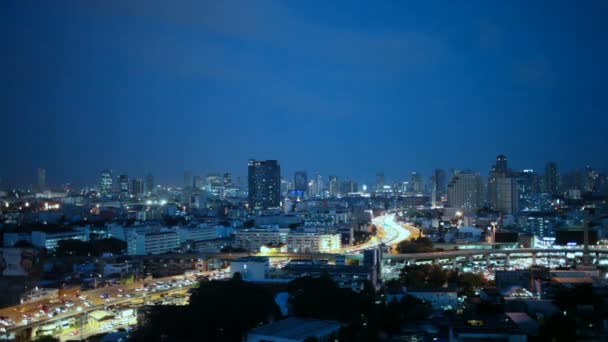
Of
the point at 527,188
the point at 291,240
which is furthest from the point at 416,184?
the point at 291,240

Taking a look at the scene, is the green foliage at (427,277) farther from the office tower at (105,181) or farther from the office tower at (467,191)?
the office tower at (105,181)

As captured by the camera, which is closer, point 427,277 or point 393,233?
point 427,277

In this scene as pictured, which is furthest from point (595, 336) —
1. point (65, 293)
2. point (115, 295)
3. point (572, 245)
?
point (572, 245)

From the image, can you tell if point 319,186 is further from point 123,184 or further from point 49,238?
point 49,238

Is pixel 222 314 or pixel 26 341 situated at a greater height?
pixel 222 314

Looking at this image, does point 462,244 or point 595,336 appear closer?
point 595,336

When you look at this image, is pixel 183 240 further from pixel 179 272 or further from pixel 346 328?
pixel 346 328

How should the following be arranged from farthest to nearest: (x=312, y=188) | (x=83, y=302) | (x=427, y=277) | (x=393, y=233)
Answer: (x=312, y=188)
(x=393, y=233)
(x=427, y=277)
(x=83, y=302)

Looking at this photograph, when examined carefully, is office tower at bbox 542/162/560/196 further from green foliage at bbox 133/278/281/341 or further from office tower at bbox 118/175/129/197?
green foliage at bbox 133/278/281/341
